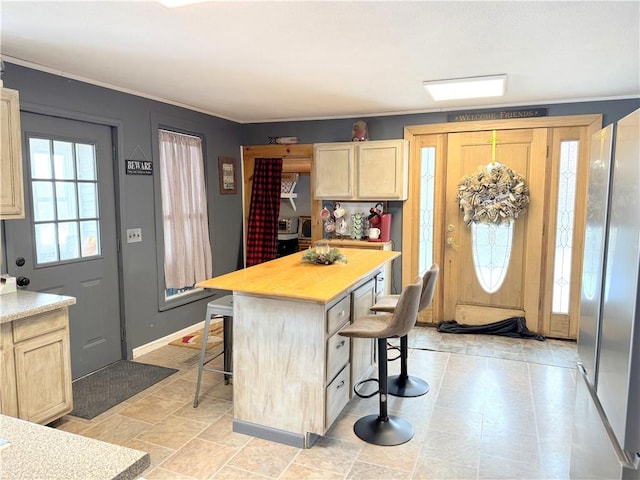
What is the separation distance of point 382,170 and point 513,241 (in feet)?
5.19

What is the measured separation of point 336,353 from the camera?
8.84 feet

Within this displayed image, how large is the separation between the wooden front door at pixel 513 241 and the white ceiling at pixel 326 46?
62 cm

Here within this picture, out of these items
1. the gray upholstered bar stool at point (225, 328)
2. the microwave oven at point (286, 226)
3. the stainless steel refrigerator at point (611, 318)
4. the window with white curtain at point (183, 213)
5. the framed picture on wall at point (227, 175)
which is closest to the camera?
the stainless steel refrigerator at point (611, 318)

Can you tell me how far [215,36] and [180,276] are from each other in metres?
2.71

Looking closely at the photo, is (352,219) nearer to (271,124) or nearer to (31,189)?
(271,124)

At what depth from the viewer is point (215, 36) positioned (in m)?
2.49

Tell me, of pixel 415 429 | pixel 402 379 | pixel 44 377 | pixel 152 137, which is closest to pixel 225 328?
pixel 44 377

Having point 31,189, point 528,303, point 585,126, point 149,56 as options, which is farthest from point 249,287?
point 585,126

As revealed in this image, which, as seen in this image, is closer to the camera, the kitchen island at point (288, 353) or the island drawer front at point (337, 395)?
the kitchen island at point (288, 353)

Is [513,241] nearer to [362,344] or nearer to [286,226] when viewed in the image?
[362,344]

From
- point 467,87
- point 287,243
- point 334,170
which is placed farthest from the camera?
point 287,243

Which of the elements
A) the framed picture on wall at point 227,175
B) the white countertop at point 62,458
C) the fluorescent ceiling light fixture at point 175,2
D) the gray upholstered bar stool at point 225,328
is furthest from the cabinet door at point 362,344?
the framed picture on wall at point 227,175

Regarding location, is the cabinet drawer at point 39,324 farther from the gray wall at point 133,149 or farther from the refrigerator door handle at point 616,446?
the refrigerator door handle at point 616,446

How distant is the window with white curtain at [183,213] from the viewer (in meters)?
4.37
